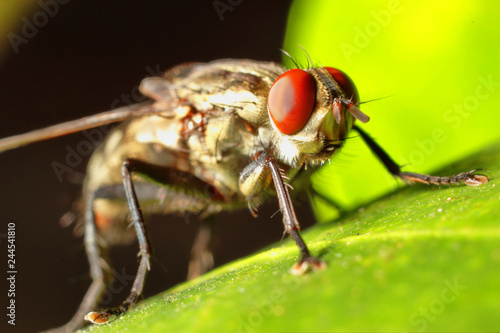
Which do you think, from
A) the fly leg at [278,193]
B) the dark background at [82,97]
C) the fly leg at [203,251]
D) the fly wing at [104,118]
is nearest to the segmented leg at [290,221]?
the fly leg at [278,193]

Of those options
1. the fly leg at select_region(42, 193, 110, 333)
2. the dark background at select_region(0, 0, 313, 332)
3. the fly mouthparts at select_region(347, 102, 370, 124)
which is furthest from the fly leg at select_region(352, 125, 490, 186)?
the dark background at select_region(0, 0, 313, 332)

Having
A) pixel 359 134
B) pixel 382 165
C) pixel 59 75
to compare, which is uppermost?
pixel 59 75

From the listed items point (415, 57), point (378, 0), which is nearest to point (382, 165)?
point (415, 57)

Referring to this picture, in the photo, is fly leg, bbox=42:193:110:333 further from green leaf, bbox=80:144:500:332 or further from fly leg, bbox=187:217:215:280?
green leaf, bbox=80:144:500:332

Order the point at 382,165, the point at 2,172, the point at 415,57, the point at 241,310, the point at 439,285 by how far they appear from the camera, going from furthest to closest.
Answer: the point at 2,172, the point at 382,165, the point at 415,57, the point at 241,310, the point at 439,285

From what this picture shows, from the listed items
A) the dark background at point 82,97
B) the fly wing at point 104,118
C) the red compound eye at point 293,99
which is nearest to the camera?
the red compound eye at point 293,99

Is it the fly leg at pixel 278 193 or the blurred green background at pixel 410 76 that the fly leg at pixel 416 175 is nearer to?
the blurred green background at pixel 410 76

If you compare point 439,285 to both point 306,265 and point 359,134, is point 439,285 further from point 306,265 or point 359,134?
point 359,134
